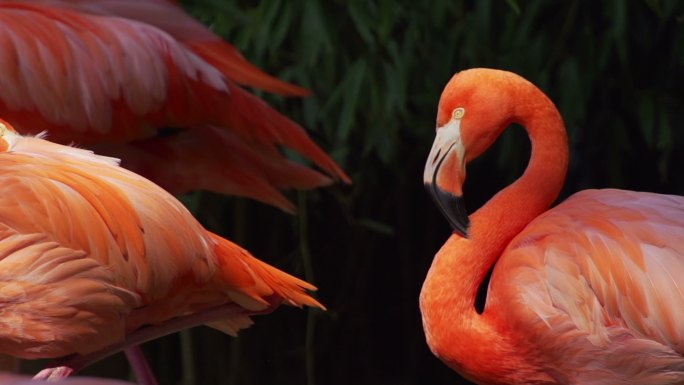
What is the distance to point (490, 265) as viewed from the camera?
2355 mm

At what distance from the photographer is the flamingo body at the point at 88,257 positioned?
1989 millimetres

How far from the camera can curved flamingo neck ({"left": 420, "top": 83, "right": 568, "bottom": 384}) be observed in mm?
2230

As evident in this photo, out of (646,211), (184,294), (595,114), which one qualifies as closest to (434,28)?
(595,114)

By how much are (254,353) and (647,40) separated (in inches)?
59.4

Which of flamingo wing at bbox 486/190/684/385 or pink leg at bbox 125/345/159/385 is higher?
flamingo wing at bbox 486/190/684/385

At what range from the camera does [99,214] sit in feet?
6.72

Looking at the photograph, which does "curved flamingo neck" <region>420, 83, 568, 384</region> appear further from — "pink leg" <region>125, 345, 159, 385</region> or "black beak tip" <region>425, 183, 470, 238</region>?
"pink leg" <region>125, 345, 159, 385</region>


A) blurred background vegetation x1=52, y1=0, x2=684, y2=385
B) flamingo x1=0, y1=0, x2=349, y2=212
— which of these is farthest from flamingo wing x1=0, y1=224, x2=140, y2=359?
blurred background vegetation x1=52, y1=0, x2=684, y2=385

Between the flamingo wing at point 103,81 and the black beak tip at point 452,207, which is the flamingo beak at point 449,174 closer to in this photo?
the black beak tip at point 452,207

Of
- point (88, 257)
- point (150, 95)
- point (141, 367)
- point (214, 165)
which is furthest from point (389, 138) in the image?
point (88, 257)

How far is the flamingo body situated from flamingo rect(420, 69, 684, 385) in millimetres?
402

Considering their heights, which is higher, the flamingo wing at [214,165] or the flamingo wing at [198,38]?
the flamingo wing at [198,38]

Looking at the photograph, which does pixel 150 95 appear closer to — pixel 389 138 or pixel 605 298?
pixel 389 138

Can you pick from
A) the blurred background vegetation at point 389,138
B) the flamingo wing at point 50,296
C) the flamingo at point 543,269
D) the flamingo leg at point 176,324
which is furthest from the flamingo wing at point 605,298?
the blurred background vegetation at point 389,138
